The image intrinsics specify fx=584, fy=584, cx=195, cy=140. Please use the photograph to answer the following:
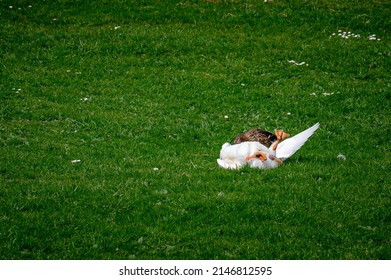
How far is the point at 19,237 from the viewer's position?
674 cm

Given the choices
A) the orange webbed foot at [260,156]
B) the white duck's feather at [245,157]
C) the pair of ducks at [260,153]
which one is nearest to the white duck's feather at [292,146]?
the pair of ducks at [260,153]

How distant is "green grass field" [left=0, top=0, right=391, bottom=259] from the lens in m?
7.01

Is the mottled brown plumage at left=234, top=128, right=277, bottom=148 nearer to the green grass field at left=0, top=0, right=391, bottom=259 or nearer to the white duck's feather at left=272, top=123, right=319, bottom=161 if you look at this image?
the white duck's feather at left=272, top=123, right=319, bottom=161

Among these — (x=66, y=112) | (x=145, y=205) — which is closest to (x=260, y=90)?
(x=66, y=112)

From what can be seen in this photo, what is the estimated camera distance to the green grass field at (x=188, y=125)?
7.01 m

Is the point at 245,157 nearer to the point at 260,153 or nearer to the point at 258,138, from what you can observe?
the point at 260,153

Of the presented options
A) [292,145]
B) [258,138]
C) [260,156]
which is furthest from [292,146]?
[258,138]

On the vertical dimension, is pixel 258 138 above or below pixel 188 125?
above

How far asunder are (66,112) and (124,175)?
425 centimetres

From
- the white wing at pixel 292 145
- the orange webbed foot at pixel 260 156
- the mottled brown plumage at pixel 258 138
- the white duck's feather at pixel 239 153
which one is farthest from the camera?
the mottled brown plumage at pixel 258 138

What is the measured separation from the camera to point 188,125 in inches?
475

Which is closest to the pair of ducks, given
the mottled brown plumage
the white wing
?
the white wing

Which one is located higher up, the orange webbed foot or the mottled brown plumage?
the orange webbed foot

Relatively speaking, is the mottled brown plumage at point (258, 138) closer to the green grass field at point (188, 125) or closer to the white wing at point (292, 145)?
the white wing at point (292, 145)
